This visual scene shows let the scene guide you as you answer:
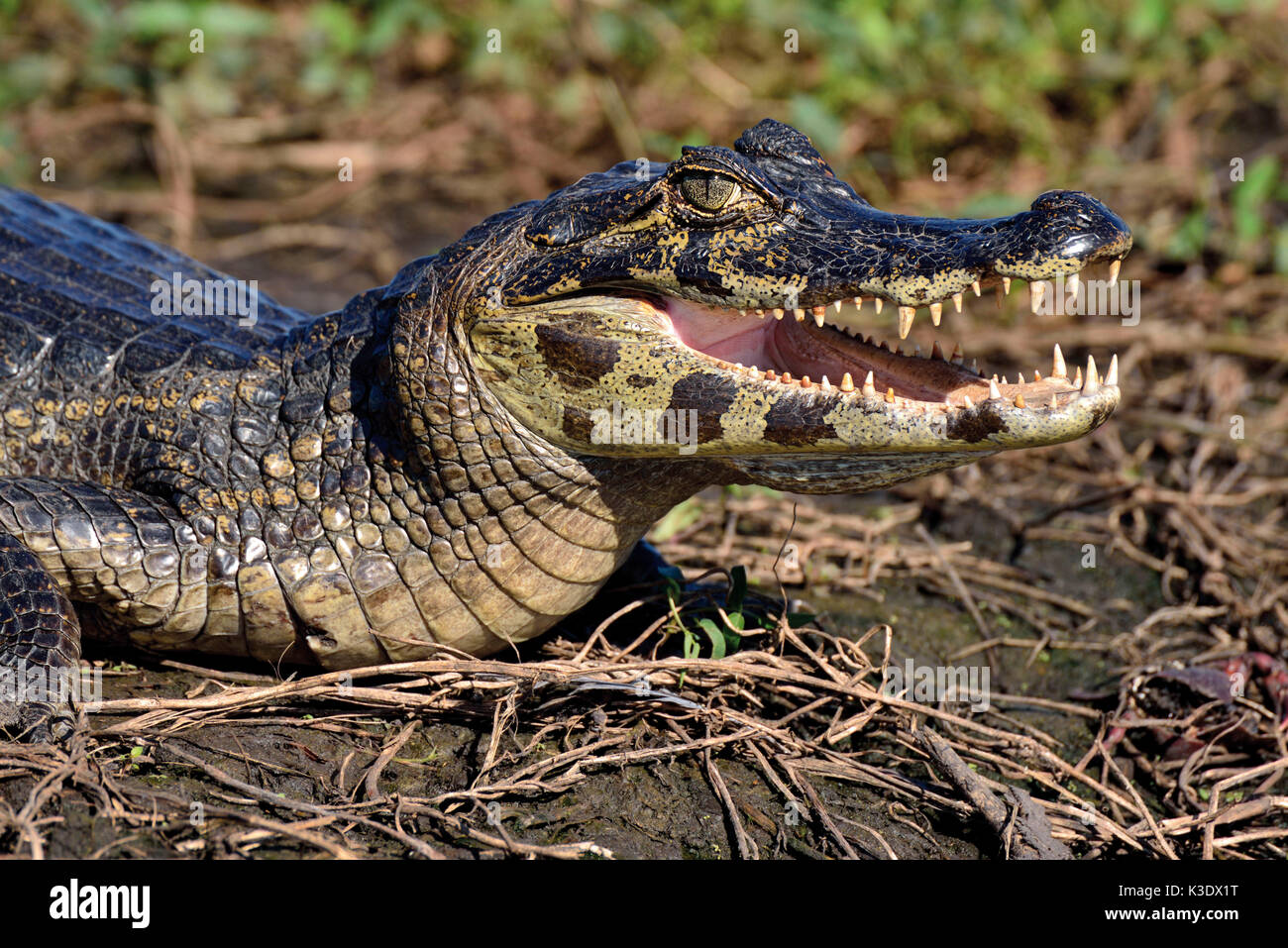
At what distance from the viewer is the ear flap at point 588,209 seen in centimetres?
301

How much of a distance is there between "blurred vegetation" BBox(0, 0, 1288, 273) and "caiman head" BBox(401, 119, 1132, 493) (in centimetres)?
438

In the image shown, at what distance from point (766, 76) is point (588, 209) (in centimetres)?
555

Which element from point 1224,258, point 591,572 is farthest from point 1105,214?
point 1224,258

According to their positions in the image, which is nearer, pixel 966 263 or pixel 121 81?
pixel 966 263

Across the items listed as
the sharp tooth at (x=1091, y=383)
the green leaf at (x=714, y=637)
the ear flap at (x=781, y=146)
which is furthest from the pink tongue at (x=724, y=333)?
the sharp tooth at (x=1091, y=383)

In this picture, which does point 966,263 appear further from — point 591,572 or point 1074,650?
point 1074,650

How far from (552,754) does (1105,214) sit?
1.84 metres

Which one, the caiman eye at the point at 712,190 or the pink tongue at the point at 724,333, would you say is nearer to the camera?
the caiman eye at the point at 712,190

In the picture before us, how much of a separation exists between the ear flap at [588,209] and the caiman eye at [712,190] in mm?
116

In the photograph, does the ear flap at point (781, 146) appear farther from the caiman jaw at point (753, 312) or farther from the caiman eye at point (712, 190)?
the caiman eye at point (712, 190)

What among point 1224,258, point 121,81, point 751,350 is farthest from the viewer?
point 121,81

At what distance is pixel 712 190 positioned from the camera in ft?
9.77

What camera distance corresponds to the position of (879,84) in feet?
25.4
